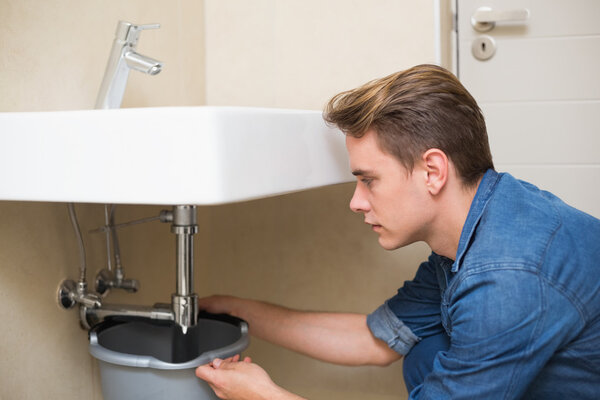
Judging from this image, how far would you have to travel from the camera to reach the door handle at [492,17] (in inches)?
69.7

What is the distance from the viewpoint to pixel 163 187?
2.52 feet

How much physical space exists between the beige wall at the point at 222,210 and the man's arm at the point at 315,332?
279 millimetres

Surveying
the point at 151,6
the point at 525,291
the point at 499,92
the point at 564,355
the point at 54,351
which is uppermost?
the point at 151,6

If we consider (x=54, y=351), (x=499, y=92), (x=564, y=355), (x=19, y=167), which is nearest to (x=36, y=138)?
(x=19, y=167)

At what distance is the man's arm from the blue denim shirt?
0.35 metres

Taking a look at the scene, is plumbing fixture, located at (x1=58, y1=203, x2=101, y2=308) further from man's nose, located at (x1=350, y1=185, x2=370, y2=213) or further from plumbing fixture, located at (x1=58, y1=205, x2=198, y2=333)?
man's nose, located at (x1=350, y1=185, x2=370, y2=213)

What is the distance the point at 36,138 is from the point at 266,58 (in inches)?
33.4

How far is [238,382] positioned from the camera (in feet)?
3.40

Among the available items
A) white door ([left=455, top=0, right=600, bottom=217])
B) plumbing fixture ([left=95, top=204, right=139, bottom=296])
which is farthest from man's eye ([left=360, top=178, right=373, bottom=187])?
white door ([left=455, top=0, right=600, bottom=217])

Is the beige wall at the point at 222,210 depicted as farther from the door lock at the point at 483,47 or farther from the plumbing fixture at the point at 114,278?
the door lock at the point at 483,47

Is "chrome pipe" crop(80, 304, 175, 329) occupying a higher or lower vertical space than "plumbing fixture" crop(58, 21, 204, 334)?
lower

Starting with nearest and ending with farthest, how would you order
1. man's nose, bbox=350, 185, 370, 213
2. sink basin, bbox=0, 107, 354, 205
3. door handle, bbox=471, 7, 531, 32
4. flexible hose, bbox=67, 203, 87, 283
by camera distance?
sink basin, bbox=0, 107, 354, 205, man's nose, bbox=350, 185, 370, 213, flexible hose, bbox=67, 203, 87, 283, door handle, bbox=471, 7, 531, 32

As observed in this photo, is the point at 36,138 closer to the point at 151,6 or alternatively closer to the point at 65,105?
the point at 65,105

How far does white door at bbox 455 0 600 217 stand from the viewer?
1776mm
